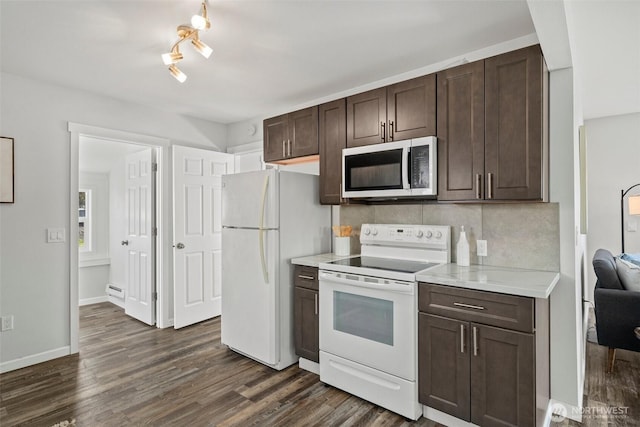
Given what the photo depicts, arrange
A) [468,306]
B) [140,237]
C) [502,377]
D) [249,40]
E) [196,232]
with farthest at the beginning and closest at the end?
[140,237] → [196,232] → [249,40] → [468,306] → [502,377]

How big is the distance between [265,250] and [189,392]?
1.16 m

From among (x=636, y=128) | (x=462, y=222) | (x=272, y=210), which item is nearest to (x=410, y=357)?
(x=462, y=222)

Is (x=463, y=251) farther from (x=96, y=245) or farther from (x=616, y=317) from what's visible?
(x=96, y=245)

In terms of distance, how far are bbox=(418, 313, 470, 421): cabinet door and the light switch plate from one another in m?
3.15

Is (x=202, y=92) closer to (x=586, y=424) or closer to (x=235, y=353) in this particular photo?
(x=235, y=353)

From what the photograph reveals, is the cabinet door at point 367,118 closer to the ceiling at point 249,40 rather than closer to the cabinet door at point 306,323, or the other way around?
the ceiling at point 249,40

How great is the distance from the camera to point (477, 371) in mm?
1955

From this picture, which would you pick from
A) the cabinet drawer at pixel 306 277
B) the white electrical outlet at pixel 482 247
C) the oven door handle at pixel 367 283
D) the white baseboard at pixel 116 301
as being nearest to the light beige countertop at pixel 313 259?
the cabinet drawer at pixel 306 277

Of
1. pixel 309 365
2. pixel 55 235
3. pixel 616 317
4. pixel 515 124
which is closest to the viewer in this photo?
pixel 515 124

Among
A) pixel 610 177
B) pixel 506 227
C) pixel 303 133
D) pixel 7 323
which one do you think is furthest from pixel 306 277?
pixel 610 177

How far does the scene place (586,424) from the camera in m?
2.14

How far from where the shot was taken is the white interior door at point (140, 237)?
4078 millimetres

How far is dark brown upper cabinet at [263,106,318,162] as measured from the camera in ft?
10.5

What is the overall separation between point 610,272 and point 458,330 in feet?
6.16
